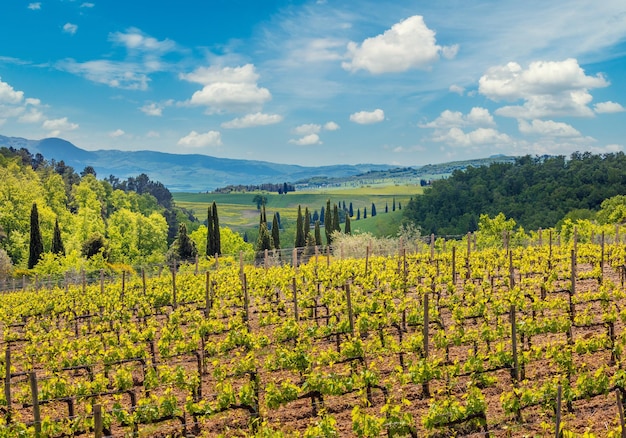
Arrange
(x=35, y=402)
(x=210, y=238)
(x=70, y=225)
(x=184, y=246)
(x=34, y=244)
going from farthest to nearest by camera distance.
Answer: (x=70, y=225) → (x=210, y=238) → (x=184, y=246) → (x=34, y=244) → (x=35, y=402)

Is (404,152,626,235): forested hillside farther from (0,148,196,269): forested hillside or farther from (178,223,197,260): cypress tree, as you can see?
(0,148,196,269): forested hillside

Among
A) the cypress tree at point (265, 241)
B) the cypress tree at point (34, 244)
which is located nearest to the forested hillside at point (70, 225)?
the cypress tree at point (34, 244)

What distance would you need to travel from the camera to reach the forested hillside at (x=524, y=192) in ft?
329

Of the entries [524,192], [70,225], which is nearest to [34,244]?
[70,225]

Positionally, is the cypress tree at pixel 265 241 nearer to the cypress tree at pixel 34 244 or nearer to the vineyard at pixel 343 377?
the cypress tree at pixel 34 244

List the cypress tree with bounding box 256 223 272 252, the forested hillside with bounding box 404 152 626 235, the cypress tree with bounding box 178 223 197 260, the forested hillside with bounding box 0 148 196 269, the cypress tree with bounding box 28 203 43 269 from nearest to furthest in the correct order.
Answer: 1. the cypress tree with bounding box 28 203 43 269
2. the forested hillside with bounding box 0 148 196 269
3. the cypress tree with bounding box 178 223 197 260
4. the cypress tree with bounding box 256 223 272 252
5. the forested hillside with bounding box 404 152 626 235

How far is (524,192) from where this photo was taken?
11400cm

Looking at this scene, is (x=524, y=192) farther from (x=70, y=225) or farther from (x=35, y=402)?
(x=35, y=402)

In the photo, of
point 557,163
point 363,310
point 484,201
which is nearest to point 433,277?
point 363,310

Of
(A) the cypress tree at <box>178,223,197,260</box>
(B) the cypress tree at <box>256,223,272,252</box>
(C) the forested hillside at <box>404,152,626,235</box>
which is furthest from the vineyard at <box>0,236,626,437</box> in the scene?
(C) the forested hillside at <box>404,152,626,235</box>

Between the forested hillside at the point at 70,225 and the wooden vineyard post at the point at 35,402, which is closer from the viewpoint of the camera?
the wooden vineyard post at the point at 35,402

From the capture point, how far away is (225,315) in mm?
18312

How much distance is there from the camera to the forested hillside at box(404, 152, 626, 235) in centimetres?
10043

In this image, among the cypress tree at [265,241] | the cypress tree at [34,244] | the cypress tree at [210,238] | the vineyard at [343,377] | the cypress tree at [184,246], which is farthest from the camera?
→ the cypress tree at [265,241]
